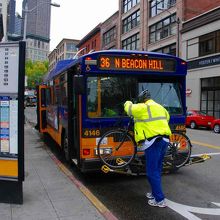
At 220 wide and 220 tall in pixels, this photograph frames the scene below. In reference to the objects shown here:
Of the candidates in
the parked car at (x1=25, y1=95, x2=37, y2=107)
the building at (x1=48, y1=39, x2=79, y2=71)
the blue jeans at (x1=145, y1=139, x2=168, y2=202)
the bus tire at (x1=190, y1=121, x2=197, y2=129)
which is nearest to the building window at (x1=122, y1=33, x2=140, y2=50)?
the bus tire at (x1=190, y1=121, x2=197, y2=129)

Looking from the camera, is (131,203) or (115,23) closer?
(131,203)

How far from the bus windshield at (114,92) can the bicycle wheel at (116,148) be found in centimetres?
46

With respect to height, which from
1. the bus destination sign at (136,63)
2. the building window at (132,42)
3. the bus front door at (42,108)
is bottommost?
the bus front door at (42,108)

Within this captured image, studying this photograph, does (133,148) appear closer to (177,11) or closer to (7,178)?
(7,178)

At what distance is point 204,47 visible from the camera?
35.3m

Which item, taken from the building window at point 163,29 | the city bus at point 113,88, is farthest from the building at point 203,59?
the city bus at point 113,88

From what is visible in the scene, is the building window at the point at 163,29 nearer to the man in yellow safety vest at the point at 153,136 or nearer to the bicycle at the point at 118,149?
the bicycle at the point at 118,149

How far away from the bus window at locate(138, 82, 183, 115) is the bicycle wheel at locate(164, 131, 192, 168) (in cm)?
59

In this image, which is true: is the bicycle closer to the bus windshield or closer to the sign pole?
the bus windshield

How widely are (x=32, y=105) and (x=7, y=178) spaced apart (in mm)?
76275

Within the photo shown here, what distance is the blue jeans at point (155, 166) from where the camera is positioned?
6.84 m

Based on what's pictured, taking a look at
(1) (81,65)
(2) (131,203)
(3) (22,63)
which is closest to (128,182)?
(2) (131,203)

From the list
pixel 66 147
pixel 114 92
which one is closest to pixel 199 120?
pixel 66 147

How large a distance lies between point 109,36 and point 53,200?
5587 centimetres
